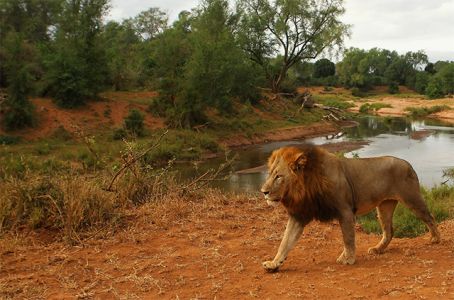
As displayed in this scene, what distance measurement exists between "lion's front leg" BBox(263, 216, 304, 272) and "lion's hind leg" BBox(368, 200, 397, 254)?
118cm

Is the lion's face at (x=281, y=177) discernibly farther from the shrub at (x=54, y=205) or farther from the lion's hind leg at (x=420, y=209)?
the shrub at (x=54, y=205)

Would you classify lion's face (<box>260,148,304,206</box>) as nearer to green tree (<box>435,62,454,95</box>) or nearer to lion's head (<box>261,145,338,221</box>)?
lion's head (<box>261,145,338,221</box>)

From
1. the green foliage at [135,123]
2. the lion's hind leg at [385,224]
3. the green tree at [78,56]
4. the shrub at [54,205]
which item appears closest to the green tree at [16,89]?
the green tree at [78,56]

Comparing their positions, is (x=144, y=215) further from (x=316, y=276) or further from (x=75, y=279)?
(x=316, y=276)

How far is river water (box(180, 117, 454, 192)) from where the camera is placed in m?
19.1

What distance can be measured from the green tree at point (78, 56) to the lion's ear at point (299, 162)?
978 inches

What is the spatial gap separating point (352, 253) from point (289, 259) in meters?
0.74

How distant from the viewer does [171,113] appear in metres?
29.8

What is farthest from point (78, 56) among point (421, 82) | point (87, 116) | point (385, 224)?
point (421, 82)

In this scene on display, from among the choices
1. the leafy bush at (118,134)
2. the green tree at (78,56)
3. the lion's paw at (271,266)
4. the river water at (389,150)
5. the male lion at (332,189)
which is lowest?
the river water at (389,150)

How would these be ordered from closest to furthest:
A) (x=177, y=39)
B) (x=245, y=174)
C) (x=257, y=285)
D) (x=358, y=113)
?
1. (x=257, y=285)
2. (x=245, y=174)
3. (x=177, y=39)
4. (x=358, y=113)

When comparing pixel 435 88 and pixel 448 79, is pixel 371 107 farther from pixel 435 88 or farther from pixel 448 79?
pixel 448 79

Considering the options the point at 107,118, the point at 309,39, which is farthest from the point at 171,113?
the point at 309,39

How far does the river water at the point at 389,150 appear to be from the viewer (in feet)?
62.8
